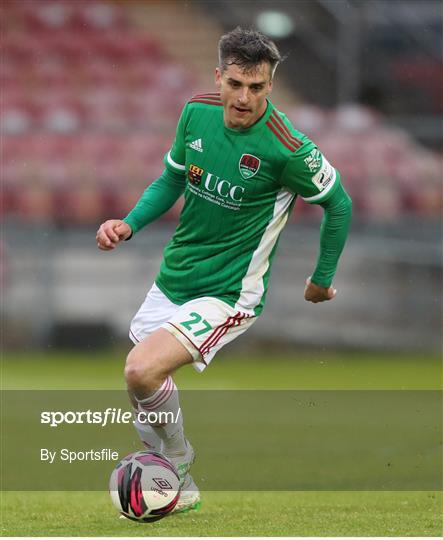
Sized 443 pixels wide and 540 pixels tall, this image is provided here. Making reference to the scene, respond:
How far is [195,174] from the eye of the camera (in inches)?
201

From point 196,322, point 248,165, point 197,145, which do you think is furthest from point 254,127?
point 196,322

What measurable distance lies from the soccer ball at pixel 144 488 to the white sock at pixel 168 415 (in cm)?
31

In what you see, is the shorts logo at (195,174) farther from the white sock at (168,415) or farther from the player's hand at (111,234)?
the white sock at (168,415)

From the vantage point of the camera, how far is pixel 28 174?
517 inches

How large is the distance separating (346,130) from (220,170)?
8929 mm

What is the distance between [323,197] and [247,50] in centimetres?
74

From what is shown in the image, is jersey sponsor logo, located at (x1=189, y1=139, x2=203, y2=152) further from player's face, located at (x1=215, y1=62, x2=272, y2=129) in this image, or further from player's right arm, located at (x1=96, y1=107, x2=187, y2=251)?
player's face, located at (x1=215, y1=62, x2=272, y2=129)

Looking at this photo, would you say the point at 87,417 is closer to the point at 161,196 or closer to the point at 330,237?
the point at 161,196

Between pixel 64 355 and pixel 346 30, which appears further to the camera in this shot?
pixel 346 30

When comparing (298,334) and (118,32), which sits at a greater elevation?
(118,32)

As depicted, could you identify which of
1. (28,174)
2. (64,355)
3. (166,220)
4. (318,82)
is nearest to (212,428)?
(64,355)

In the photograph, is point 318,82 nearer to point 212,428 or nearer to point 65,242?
point 65,242

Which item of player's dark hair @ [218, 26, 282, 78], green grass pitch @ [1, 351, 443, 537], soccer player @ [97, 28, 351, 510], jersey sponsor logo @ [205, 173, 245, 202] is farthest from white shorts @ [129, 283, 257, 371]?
player's dark hair @ [218, 26, 282, 78]

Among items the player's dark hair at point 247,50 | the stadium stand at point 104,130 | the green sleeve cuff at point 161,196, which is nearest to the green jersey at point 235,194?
the green sleeve cuff at point 161,196
